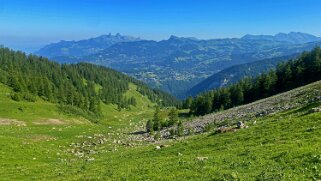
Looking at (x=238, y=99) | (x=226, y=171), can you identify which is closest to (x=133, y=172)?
(x=226, y=171)

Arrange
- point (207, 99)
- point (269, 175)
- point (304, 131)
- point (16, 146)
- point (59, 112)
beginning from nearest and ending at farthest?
point (269, 175), point (304, 131), point (16, 146), point (59, 112), point (207, 99)

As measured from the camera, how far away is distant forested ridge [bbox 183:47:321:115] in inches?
4919

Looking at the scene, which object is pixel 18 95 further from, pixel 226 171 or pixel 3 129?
pixel 226 171

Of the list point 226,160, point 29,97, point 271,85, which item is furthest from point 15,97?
point 226,160

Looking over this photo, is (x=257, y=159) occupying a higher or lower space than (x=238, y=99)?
higher

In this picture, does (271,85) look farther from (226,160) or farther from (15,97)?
(226,160)

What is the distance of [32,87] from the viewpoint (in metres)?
125

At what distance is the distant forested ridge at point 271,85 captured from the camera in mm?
124938

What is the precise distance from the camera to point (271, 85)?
12862 cm

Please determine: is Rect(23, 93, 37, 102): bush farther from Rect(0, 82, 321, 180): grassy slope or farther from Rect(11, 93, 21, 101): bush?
Rect(0, 82, 321, 180): grassy slope

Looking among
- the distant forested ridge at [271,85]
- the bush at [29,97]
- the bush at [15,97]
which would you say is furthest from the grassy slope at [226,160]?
the distant forested ridge at [271,85]

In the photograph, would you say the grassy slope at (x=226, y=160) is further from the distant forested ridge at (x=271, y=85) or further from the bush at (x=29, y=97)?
the distant forested ridge at (x=271, y=85)

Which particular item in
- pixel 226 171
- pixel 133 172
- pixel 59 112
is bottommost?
pixel 59 112

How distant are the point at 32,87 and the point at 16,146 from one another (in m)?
85.2
